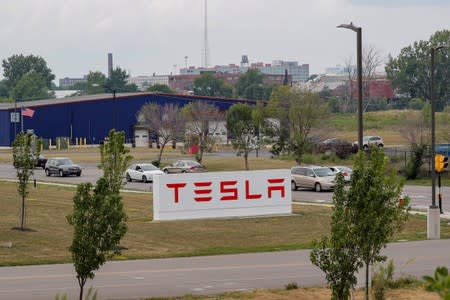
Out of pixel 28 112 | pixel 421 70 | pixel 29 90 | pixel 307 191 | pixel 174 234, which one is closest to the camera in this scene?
pixel 174 234

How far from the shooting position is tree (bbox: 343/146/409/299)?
17188 millimetres

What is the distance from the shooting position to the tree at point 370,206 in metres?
17.2

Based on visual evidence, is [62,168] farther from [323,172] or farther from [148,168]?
[323,172]

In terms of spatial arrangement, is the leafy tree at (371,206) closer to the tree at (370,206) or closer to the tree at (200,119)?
the tree at (370,206)

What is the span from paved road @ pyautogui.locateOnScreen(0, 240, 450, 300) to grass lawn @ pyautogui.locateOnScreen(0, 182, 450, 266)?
5.58 feet

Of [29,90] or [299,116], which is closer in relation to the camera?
[299,116]

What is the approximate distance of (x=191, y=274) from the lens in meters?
24.3

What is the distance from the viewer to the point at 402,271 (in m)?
24.5

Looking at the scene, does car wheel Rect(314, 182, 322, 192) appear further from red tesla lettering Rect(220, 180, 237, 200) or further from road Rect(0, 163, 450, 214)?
red tesla lettering Rect(220, 180, 237, 200)

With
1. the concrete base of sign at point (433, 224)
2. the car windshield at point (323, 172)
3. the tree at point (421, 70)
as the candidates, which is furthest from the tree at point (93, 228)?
the tree at point (421, 70)

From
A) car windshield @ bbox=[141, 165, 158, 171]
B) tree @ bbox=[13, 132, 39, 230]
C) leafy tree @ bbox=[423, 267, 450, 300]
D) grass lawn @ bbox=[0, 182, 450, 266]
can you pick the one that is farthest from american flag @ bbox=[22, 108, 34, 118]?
leafy tree @ bbox=[423, 267, 450, 300]

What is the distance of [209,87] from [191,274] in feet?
553

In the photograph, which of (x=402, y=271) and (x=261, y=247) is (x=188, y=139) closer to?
(x=261, y=247)

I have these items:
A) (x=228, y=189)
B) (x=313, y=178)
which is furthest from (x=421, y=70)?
(x=228, y=189)
